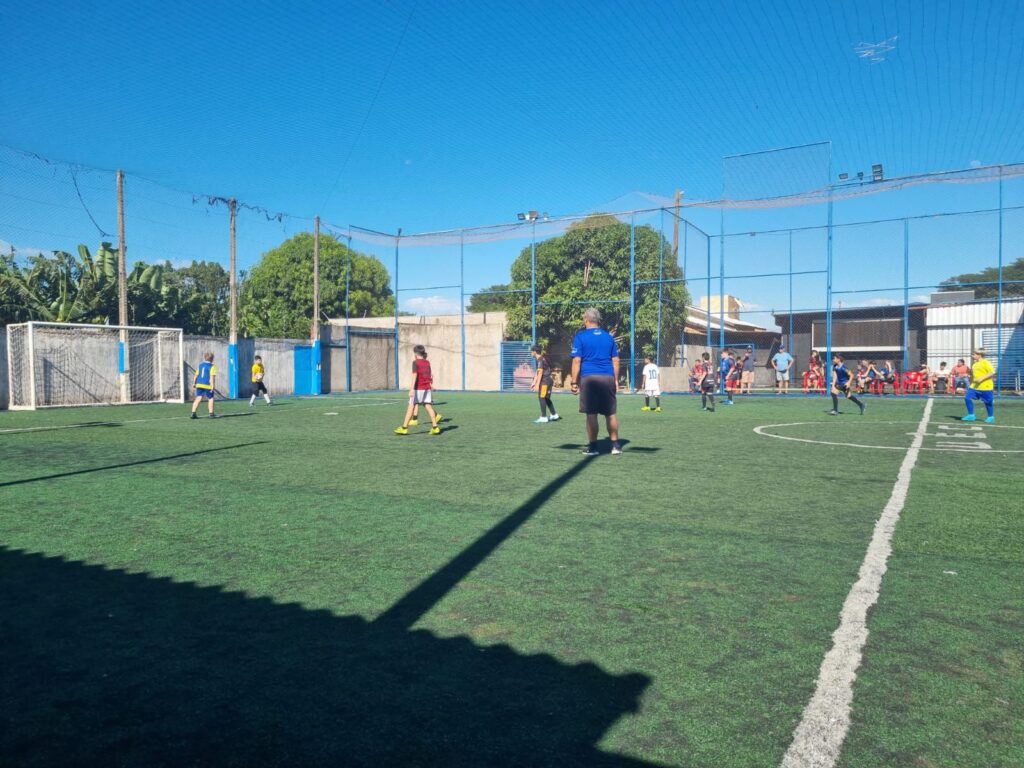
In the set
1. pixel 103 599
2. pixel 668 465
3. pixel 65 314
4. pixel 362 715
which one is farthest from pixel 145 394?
pixel 362 715

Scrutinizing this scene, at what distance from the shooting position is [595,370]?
1030cm

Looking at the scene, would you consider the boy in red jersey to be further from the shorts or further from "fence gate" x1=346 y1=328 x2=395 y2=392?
"fence gate" x1=346 y1=328 x2=395 y2=392

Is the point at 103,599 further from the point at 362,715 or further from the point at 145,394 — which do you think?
the point at 145,394

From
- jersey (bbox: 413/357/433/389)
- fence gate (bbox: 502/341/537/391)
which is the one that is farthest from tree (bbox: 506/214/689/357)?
jersey (bbox: 413/357/433/389)

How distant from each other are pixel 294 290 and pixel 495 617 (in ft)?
157

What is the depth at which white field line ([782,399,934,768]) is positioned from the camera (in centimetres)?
260

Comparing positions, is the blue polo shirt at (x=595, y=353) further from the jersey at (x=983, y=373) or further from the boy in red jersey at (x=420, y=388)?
the jersey at (x=983, y=373)

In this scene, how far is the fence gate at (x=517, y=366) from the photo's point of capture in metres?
35.8

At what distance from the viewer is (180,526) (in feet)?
20.1

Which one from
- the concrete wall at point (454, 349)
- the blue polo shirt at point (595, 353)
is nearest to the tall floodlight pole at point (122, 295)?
the concrete wall at point (454, 349)

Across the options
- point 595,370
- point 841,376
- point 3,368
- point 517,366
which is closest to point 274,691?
point 595,370

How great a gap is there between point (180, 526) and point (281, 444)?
6.37 metres

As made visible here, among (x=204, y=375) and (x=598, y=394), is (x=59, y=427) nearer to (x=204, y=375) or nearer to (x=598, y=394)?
(x=204, y=375)

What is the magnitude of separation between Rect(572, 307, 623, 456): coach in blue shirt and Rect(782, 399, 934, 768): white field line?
5162 mm
